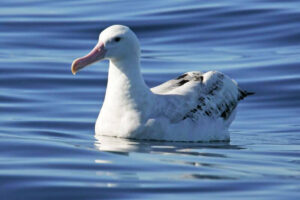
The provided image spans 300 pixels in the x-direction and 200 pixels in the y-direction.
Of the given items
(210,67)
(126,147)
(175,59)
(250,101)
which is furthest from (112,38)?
(175,59)

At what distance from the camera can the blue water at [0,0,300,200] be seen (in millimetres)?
9711

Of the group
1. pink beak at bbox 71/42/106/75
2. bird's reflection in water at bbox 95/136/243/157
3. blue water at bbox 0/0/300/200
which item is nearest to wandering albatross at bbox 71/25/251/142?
pink beak at bbox 71/42/106/75

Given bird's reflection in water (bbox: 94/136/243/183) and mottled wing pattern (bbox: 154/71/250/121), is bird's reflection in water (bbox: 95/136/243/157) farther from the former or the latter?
mottled wing pattern (bbox: 154/71/250/121)

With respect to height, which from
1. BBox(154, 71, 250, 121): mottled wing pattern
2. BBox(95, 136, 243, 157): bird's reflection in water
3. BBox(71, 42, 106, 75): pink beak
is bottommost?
BBox(95, 136, 243, 157): bird's reflection in water

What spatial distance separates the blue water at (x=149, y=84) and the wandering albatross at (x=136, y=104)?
21 centimetres

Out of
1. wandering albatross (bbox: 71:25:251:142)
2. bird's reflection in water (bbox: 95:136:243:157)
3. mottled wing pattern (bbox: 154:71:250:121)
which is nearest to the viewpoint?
bird's reflection in water (bbox: 95:136:243:157)

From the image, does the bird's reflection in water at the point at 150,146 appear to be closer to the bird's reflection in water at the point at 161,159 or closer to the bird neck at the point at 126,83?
the bird's reflection in water at the point at 161,159

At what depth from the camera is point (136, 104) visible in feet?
41.9

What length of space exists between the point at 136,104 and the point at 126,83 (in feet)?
1.02

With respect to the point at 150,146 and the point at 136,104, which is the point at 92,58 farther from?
the point at 150,146

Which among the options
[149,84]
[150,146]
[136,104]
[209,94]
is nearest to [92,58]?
[136,104]

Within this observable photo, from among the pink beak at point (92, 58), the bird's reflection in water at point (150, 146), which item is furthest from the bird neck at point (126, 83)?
the bird's reflection in water at point (150, 146)

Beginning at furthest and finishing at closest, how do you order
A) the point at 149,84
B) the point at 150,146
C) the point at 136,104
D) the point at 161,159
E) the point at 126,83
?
the point at 149,84 < the point at 126,83 < the point at 136,104 < the point at 150,146 < the point at 161,159

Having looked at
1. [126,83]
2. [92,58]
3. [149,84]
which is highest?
[92,58]
